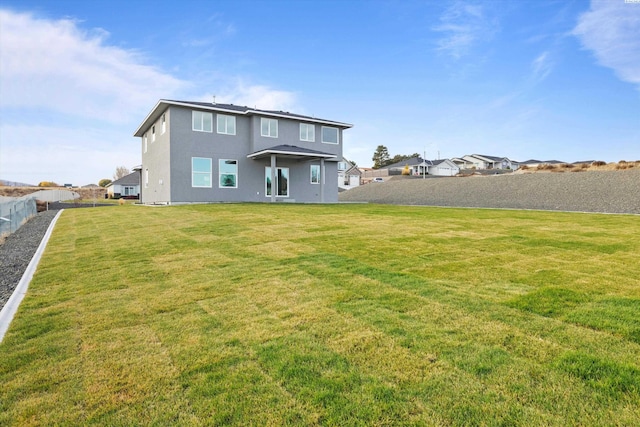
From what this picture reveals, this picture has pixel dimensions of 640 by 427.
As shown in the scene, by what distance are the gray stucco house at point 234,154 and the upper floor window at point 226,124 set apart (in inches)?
2.3

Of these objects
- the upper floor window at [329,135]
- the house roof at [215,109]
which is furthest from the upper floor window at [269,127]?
the upper floor window at [329,135]

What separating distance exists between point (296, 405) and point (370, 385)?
0.51 meters

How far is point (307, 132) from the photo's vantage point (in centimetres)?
2314

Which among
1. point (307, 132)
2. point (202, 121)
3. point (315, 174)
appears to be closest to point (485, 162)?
point (315, 174)

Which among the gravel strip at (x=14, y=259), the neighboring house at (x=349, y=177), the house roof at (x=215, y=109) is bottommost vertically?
the gravel strip at (x=14, y=259)

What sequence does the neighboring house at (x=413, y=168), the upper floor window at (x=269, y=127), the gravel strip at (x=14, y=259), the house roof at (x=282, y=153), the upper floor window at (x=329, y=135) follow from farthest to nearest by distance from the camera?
the neighboring house at (x=413, y=168) → the upper floor window at (x=329, y=135) → the upper floor window at (x=269, y=127) → the house roof at (x=282, y=153) → the gravel strip at (x=14, y=259)

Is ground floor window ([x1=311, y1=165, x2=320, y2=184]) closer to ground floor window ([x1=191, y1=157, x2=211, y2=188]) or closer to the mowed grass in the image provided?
ground floor window ([x1=191, y1=157, x2=211, y2=188])

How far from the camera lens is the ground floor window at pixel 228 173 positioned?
2031 cm

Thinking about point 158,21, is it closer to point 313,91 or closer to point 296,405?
point 313,91

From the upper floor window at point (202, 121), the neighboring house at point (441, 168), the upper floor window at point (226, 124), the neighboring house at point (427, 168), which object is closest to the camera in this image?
the upper floor window at point (202, 121)

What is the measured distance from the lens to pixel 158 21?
649 inches

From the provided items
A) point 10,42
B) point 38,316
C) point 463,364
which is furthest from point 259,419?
point 10,42

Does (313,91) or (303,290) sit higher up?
(313,91)

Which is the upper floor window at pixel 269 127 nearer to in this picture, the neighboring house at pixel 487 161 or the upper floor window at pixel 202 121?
the upper floor window at pixel 202 121
